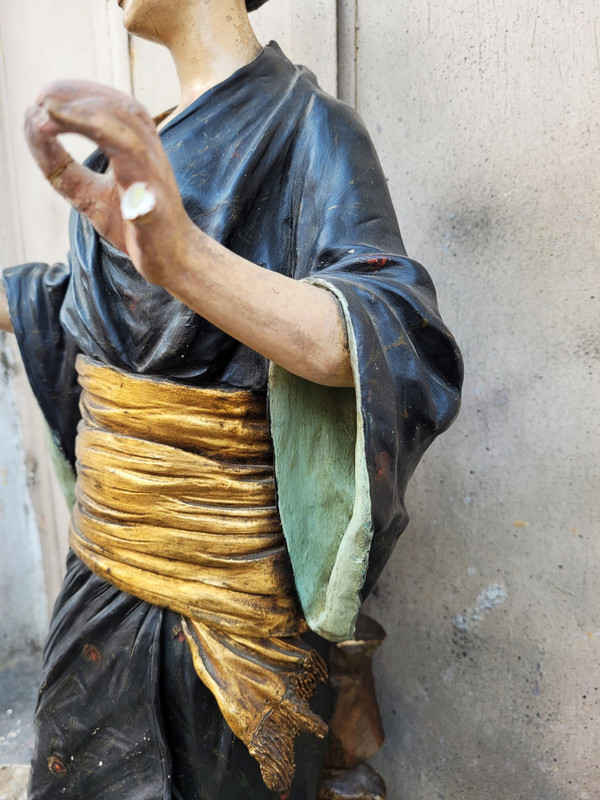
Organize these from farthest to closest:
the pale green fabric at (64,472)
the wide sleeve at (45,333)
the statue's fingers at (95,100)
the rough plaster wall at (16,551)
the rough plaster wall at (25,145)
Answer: the rough plaster wall at (16,551) < the rough plaster wall at (25,145) < the pale green fabric at (64,472) < the wide sleeve at (45,333) < the statue's fingers at (95,100)

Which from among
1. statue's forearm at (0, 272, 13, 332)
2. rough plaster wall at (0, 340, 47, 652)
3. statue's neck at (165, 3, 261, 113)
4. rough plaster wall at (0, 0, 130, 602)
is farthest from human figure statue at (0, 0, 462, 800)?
rough plaster wall at (0, 340, 47, 652)

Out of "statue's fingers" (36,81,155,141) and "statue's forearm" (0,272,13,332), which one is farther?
"statue's forearm" (0,272,13,332)

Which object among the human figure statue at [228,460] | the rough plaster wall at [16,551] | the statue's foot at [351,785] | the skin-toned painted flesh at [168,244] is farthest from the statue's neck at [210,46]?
the statue's foot at [351,785]

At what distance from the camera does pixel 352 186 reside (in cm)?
77

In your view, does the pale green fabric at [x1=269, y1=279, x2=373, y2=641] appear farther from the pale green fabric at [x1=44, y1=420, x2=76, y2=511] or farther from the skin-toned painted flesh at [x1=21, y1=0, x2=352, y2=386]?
the pale green fabric at [x1=44, y1=420, x2=76, y2=511]

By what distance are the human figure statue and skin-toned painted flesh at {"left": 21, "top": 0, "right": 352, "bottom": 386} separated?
0.17 feet

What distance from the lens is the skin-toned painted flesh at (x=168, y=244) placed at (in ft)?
1.70

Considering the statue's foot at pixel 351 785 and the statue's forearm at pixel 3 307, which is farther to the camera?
the statue's foot at pixel 351 785

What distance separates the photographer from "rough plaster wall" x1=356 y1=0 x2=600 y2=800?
3.48 feet

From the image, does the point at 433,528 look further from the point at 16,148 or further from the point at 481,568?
the point at 16,148

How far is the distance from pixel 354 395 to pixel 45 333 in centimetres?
47

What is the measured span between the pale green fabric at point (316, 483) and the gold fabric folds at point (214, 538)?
0.03 m

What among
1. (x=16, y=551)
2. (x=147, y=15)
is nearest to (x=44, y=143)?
(x=147, y=15)

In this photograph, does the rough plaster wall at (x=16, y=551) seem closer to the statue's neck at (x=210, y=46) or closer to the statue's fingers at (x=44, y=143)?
the statue's neck at (x=210, y=46)
